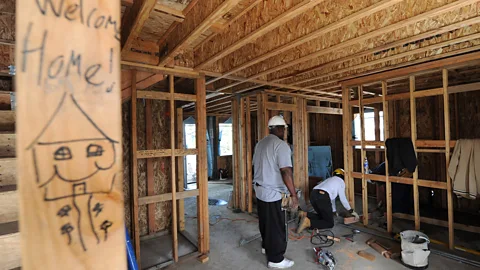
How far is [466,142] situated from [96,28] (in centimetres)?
408

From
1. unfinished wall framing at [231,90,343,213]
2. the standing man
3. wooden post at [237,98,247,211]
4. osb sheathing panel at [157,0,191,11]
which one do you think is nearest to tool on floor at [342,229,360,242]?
the standing man

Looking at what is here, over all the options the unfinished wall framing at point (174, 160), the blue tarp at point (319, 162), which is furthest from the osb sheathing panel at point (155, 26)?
the blue tarp at point (319, 162)

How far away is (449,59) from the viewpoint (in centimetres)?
305

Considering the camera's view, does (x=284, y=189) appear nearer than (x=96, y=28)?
No

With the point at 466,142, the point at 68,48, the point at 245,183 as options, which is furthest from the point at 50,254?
the point at 245,183

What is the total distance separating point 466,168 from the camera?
2.94m

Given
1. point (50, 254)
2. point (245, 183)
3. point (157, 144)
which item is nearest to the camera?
point (50, 254)

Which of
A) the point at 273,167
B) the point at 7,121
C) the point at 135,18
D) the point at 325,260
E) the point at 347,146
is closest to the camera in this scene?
the point at 7,121

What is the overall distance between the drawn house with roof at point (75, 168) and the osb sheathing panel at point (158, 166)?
3483 mm

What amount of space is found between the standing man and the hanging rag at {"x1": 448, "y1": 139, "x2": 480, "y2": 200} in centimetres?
216

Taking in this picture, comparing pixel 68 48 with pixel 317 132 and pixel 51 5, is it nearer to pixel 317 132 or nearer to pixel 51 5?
pixel 51 5

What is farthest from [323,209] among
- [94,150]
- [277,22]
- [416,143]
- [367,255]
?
[94,150]

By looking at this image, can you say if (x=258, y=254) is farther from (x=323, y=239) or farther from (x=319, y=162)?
(x=319, y=162)

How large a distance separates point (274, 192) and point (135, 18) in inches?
90.8
